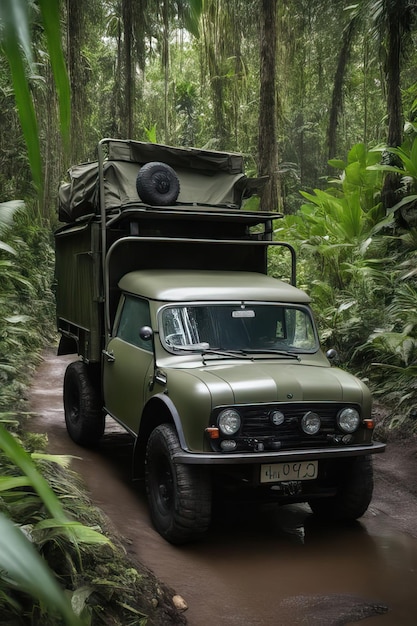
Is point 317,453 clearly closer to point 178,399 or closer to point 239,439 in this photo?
point 239,439

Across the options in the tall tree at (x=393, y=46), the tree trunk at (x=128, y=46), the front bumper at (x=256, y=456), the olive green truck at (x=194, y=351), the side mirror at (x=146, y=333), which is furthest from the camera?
the tree trunk at (x=128, y=46)

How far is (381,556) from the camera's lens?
16.9 ft

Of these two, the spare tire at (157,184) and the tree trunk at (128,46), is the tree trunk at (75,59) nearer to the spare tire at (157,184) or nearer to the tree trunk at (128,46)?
the tree trunk at (128,46)

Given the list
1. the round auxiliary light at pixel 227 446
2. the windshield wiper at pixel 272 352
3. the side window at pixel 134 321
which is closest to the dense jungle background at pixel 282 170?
the side window at pixel 134 321

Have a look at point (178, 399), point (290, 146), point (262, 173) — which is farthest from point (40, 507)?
point (290, 146)

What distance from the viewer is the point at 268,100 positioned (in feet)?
46.5

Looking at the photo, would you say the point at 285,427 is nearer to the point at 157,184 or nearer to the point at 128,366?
the point at 128,366

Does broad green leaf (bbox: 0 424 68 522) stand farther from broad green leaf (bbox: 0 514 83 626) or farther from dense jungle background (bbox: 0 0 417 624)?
broad green leaf (bbox: 0 514 83 626)

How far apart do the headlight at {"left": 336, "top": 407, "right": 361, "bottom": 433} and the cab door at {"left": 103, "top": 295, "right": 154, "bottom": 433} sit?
1.69 metres

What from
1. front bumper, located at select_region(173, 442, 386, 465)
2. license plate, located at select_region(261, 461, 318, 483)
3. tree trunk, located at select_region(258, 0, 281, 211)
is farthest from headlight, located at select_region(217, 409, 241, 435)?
tree trunk, located at select_region(258, 0, 281, 211)

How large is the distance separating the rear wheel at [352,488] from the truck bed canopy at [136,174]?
11.8 ft

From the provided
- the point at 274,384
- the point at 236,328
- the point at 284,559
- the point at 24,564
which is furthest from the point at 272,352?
the point at 24,564

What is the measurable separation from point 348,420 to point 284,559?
1204 millimetres

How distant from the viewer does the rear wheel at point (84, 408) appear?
745 cm
